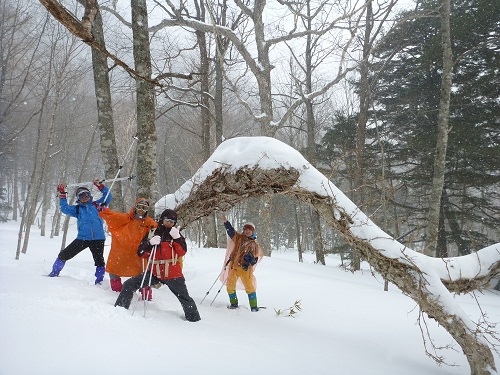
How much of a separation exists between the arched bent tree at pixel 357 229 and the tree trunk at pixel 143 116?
83 cm

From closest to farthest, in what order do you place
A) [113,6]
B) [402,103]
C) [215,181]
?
[215,181] → [113,6] → [402,103]

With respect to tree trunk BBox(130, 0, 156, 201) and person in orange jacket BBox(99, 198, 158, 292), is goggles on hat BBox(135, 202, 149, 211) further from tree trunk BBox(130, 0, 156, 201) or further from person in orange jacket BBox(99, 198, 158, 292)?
tree trunk BBox(130, 0, 156, 201)

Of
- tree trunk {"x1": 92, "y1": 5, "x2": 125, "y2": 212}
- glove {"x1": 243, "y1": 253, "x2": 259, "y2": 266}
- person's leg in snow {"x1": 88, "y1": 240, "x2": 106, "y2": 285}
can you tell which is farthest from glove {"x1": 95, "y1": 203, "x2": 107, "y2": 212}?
glove {"x1": 243, "y1": 253, "x2": 259, "y2": 266}

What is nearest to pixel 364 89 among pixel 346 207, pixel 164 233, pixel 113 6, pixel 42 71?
pixel 113 6

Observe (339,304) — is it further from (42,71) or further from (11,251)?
(42,71)

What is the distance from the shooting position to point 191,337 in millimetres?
3438

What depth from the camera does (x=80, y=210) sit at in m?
5.00

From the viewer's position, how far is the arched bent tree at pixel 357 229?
3.60 meters

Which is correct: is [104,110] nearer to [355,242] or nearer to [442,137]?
[355,242]

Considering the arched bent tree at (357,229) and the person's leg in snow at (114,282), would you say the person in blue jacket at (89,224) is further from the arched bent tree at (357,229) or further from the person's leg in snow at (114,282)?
the arched bent tree at (357,229)

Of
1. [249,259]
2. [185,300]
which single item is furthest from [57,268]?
[249,259]

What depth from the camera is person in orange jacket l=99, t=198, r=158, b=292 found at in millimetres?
4543

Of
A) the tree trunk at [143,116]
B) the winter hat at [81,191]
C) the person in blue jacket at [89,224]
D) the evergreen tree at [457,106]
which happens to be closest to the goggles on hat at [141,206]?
the person in blue jacket at [89,224]

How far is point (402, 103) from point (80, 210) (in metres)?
13.0
